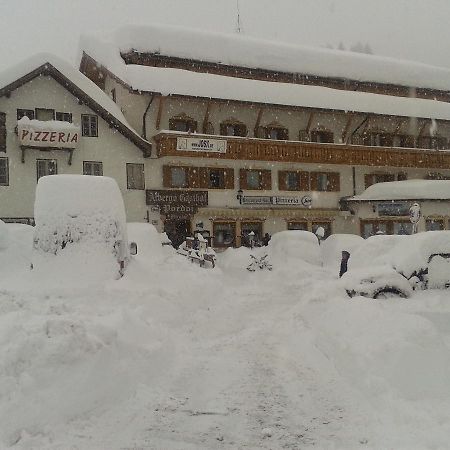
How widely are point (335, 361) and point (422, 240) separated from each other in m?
6.32

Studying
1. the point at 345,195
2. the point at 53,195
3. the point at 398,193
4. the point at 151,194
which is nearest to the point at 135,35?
the point at 151,194

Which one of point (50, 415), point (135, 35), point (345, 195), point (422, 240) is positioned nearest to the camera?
point (50, 415)

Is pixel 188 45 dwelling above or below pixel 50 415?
above

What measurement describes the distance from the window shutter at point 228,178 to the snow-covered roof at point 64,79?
178 inches

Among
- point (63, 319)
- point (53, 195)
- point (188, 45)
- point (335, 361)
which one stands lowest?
point (335, 361)

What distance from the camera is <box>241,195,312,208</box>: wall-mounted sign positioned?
92.1ft

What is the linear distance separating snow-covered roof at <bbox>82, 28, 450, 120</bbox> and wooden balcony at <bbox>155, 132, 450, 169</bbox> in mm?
2128

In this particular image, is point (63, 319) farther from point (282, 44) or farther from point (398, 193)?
point (282, 44)

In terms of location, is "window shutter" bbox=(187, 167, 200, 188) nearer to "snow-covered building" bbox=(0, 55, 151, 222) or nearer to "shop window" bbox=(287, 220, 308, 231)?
"snow-covered building" bbox=(0, 55, 151, 222)

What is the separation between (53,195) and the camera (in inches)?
476

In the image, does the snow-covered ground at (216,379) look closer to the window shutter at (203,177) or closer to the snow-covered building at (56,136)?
the snow-covered building at (56,136)

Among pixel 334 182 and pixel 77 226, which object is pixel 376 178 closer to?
pixel 334 182

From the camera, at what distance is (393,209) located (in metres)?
29.4

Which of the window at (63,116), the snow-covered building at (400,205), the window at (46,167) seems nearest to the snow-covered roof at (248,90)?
the window at (63,116)
